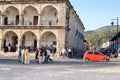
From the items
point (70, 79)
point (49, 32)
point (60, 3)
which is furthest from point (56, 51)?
point (70, 79)

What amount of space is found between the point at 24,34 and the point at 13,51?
124 inches

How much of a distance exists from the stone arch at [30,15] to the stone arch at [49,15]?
1.47m

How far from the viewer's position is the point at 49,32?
55969 mm

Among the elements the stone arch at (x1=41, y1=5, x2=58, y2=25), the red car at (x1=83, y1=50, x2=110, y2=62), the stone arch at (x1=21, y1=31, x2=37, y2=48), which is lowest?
the red car at (x1=83, y1=50, x2=110, y2=62)

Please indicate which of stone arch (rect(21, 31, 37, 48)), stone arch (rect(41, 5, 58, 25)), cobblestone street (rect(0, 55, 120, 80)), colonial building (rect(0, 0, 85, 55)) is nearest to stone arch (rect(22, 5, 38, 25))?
colonial building (rect(0, 0, 85, 55))

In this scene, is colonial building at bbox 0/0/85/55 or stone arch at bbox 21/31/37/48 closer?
colonial building at bbox 0/0/85/55

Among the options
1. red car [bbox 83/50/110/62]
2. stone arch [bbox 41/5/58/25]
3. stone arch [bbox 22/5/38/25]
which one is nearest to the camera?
red car [bbox 83/50/110/62]

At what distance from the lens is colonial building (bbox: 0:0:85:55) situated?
2132 inches

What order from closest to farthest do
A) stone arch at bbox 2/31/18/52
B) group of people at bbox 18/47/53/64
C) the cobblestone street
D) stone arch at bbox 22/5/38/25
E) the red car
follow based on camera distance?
the cobblestone street → group of people at bbox 18/47/53/64 → the red car → stone arch at bbox 22/5/38/25 → stone arch at bbox 2/31/18/52

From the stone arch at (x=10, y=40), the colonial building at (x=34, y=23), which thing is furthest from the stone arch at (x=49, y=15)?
the stone arch at (x=10, y=40)

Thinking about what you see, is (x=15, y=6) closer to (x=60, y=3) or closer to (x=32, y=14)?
(x=32, y=14)

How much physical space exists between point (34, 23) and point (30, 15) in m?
1.38

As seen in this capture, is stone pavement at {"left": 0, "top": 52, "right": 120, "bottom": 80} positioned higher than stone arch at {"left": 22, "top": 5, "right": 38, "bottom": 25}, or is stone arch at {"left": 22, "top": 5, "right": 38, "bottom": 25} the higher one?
stone arch at {"left": 22, "top": 5, "right": 38, "bottom": 25}

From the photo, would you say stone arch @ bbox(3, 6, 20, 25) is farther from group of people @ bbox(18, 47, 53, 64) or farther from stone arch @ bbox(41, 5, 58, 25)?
group of people @ bbox(18, 47, 53, 64)
